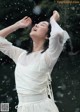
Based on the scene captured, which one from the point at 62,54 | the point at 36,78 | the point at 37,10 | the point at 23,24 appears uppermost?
the point at 37,10

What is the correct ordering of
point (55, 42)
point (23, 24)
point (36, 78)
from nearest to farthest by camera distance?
point (55, 42) → point (36, 78) → point (23, 24)

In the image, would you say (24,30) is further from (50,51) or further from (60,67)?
(50,51)

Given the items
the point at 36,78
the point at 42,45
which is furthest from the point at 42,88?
the point at 42,45

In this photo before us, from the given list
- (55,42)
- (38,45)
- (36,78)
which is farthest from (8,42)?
(55,42)

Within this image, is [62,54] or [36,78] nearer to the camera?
[36,78]

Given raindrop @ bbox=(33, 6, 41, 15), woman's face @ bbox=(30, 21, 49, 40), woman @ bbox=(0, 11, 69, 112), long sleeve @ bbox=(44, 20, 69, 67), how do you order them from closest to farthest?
1. long sleeve @ bbox=(44, 20, 69, 67)
2. woman @ bbox=(0, 11, 69, 112)
3. woman's face @ bbox=(30, 21, 49, 40)
4. raindrop @ bbox=(33, 6, 41, 15)

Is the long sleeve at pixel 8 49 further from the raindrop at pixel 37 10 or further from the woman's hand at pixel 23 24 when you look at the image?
the raindrop at pixel 37 10

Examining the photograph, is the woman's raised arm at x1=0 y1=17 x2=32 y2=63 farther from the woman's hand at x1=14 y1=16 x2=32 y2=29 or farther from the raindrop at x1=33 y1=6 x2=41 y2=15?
the raindrop at x1=33 y1=6 x2=41 y2=15

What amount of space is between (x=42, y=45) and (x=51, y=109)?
0.33 meters

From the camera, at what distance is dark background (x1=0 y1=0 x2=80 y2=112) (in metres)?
2.83

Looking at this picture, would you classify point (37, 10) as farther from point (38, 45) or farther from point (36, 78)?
point (36, 78)

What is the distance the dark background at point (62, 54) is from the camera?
283cm

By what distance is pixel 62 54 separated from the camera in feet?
9.37

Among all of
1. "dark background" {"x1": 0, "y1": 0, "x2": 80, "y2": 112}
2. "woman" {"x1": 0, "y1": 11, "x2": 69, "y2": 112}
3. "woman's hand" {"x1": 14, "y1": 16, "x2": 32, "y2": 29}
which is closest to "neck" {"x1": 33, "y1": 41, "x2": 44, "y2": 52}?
"woman" {"x1": 0, "y1": 11, "x2": 69, "y2": 112}
